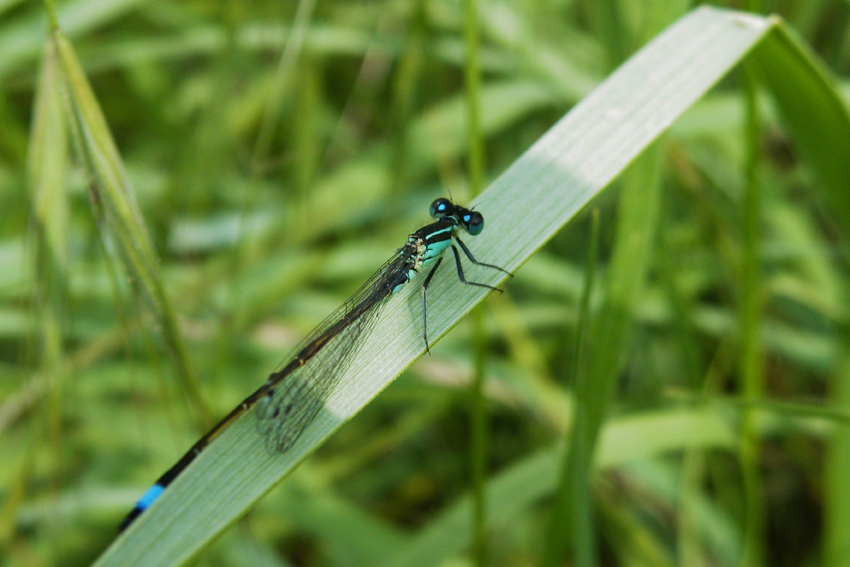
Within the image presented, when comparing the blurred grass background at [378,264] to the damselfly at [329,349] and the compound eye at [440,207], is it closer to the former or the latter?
the compound eye at [440,207]

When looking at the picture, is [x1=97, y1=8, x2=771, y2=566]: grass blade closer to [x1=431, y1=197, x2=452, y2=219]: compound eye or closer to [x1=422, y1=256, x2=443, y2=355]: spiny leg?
[x1=422, y1=256, x2=443, y2=355]: spiny leg

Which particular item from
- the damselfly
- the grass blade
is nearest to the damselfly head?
the damselfly

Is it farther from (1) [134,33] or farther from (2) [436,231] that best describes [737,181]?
(1) [134,33]

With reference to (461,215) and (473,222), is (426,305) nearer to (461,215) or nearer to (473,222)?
(473,222)

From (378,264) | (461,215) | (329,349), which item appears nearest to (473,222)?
(461,215)

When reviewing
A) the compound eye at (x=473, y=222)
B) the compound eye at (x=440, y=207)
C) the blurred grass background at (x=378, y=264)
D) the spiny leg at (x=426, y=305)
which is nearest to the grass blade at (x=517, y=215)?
the spiny leg at (x=426, y=305)

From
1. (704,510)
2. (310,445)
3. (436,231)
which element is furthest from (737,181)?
(310,445)
